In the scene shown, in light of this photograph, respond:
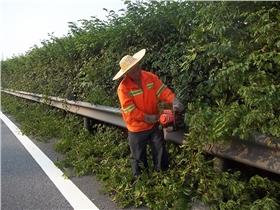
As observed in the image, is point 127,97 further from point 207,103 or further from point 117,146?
point 117,146

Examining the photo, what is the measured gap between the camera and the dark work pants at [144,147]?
10.9 feet

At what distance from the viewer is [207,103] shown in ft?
9.70

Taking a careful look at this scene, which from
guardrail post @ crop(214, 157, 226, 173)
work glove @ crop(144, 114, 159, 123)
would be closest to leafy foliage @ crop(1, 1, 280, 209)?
guardrail post @ crop(214, 157, 226, 173)

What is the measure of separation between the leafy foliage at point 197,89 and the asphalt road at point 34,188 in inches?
7.2

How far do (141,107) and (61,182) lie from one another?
4.59 ft

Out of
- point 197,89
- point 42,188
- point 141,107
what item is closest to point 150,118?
point 141,107

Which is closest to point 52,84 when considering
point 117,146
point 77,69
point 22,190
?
point 77,69

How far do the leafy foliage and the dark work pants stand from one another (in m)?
0.12

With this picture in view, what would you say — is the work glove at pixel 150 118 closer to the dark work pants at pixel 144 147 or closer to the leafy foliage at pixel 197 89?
the dark work pants at pixel 144 147

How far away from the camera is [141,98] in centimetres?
325

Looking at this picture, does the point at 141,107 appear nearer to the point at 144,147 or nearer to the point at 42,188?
the point at 144,147

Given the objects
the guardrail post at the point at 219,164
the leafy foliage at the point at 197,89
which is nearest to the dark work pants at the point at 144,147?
the leafy foliage at the point at 197,89

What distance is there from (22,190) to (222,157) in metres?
2.36

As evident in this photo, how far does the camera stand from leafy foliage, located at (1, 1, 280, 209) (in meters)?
2.37
